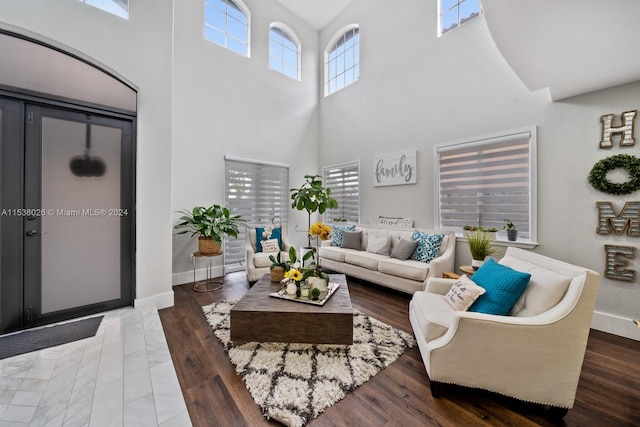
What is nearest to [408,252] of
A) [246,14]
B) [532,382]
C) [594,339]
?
[594,339]

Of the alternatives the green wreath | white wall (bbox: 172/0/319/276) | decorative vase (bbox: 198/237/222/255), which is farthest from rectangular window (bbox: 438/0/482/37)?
decorative vase (bbox: 198/237/222/255)

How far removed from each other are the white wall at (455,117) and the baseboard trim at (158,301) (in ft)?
11.5

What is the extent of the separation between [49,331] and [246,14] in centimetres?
572

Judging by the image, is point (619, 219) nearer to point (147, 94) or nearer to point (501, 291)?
point (501, 291)

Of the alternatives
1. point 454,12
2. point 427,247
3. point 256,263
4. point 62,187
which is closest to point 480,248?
point 427,247

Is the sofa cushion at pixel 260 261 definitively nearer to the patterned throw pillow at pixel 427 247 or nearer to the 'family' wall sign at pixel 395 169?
the patterned throw pillow at pixel 427 247

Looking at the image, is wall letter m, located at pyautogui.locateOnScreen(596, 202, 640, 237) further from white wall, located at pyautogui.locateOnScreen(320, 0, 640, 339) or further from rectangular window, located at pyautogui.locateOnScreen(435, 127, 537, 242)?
rectangular window, located at pyautogui.locateOnScreen(435, 127, 537, 242)

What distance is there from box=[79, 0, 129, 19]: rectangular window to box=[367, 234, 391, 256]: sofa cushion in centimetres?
428

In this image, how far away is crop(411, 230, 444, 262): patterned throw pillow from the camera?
3.46m

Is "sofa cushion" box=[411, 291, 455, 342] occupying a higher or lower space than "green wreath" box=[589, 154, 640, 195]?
lower

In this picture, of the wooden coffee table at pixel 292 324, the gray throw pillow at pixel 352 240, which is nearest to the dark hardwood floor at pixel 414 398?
the wooden coffee table at pixel 292 324

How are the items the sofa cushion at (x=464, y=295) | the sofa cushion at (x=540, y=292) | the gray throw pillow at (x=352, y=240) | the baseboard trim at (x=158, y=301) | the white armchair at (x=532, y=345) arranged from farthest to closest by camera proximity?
the gray throw pillow at (x=352, y=240) → the baseboard trim at (x=158, y=301) → the sofa cushion at (x=464, y=295) → the sofa cushion at (x=540, y=292) → the white armchair at (x=532, y=345)

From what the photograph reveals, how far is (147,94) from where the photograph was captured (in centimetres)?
286

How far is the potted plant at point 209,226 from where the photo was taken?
359cm
